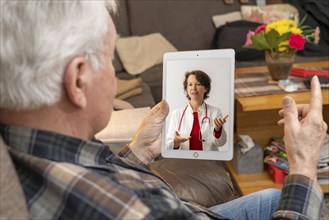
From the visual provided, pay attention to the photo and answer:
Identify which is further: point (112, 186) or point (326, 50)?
point (326, 50)

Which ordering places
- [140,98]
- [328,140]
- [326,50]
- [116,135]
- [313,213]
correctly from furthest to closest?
[326,50] < [140,98] < [328,140] < [116,135] < [313,213]

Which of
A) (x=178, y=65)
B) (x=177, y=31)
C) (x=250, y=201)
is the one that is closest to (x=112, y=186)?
(x=250, y=201)

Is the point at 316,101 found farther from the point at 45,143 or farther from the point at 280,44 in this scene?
the point at 280,44

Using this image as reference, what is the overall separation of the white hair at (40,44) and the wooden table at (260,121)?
1.34 metres

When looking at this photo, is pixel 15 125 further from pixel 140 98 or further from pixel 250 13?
pixel 250 13

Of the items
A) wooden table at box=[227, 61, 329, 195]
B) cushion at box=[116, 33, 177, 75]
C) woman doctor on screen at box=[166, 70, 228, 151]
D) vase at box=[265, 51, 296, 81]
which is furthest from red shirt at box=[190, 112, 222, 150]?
cushion at box=[116, 33, 177, 75]

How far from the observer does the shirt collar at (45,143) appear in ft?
2.27

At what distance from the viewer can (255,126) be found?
2172 mm

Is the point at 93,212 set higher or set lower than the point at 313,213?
higher

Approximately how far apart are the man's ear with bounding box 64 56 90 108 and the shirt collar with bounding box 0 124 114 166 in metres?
0.06

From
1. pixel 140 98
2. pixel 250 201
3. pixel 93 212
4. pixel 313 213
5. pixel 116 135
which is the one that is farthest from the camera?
pixel 140 98

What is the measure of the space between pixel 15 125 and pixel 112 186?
194 millimetres

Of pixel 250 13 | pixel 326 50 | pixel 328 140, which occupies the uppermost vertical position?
pixel 250 13

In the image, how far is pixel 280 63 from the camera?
214cm
